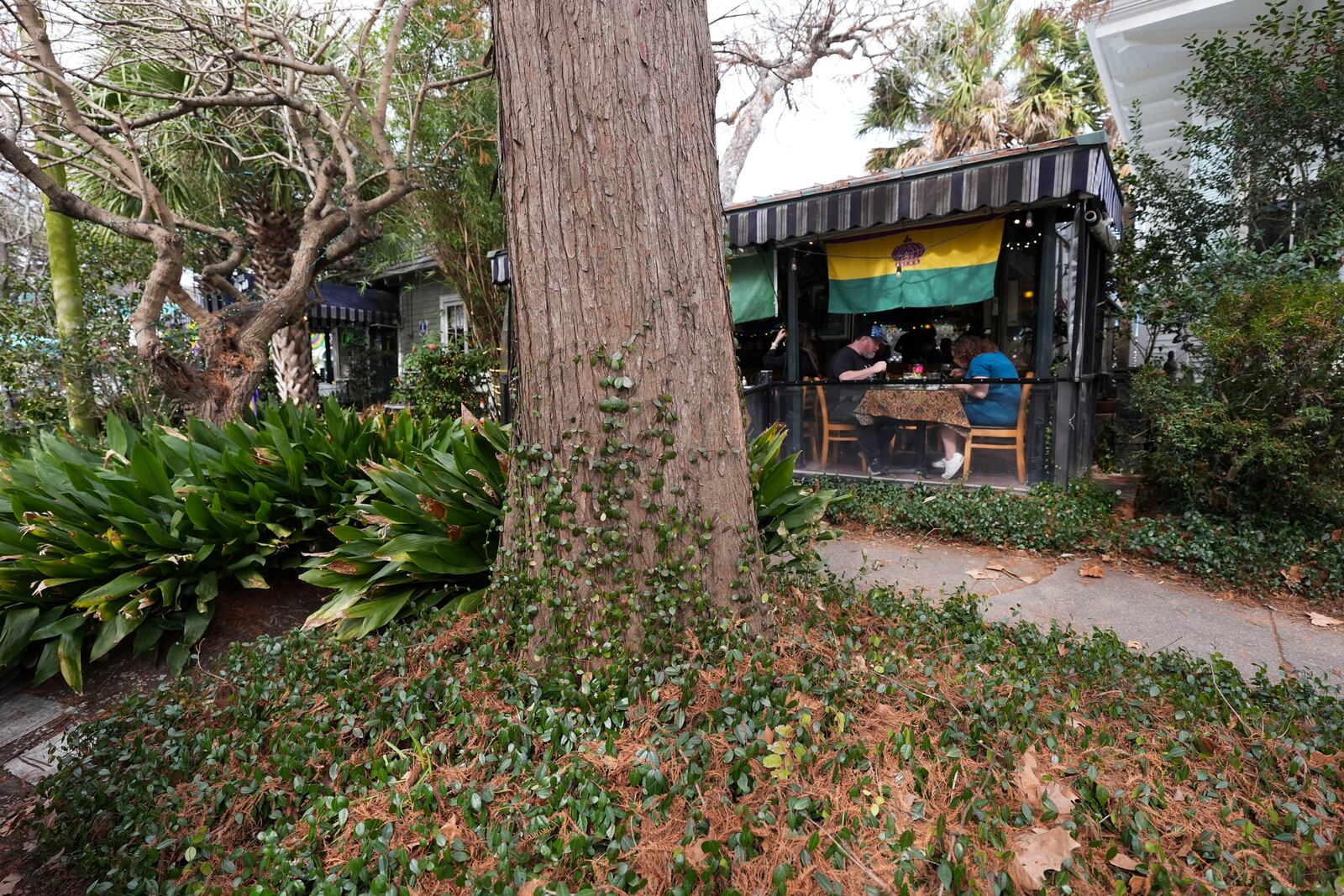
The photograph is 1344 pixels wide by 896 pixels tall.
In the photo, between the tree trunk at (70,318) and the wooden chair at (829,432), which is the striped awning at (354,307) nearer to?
the tree trunk at (70,318)

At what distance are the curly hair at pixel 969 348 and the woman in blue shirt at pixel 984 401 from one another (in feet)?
0.33

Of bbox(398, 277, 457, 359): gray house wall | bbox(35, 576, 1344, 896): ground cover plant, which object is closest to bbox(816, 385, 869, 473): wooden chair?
bbox(35, 576, 1344, 896): ground cover plant

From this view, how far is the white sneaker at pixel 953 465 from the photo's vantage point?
6.38 m

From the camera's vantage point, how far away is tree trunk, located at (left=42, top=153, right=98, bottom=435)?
6359 millimetres

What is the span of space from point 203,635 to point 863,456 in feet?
18.3

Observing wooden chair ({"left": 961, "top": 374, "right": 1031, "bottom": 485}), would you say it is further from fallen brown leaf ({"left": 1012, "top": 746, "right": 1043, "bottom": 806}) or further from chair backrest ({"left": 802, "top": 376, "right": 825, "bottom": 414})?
fallen brown leaf ({"left": 1012, "top": 746, "right": 1043, "bottom": 806})

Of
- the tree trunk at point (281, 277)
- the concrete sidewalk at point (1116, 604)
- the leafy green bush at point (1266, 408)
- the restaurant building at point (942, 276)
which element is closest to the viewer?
the concrete sidewalk at point (1116, 604)

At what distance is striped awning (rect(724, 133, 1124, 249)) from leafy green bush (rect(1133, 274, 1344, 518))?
1.48m

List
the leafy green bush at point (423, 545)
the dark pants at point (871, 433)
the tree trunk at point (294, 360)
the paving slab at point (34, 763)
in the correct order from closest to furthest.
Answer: the paving slab at point (34, 763) < the leafy green bush at point (423, 545) < the dark pants at point (871, 433) < the tree trunk at point (294, 360)

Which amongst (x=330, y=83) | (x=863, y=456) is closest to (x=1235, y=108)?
(x=863, y=456)

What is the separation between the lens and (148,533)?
10.9 feet

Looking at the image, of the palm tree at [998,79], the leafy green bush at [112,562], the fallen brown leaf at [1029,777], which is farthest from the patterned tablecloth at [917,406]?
the palm tree at [998,79]

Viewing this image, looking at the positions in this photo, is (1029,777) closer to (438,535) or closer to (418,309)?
(438,535)

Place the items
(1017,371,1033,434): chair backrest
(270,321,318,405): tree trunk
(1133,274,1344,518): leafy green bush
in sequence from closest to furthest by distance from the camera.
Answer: (1133,274,1344,518): leafy green bush
(1017,371,1033,434): chair backrest
(270,321,318,405): tree trunk
